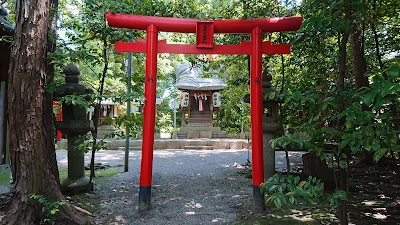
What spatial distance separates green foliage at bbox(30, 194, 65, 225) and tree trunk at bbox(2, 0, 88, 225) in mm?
56

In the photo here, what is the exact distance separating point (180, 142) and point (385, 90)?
545 inches

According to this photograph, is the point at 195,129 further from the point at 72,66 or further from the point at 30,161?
the point at 30,161

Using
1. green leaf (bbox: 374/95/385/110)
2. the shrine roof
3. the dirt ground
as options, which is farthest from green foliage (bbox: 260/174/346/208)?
the shrine roof

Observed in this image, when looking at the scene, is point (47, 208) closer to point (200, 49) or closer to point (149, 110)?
point (149, 110)

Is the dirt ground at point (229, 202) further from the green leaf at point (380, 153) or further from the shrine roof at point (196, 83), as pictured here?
the shrine roof at point (196, 83)

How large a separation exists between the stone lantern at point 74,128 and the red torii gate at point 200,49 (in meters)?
1.36

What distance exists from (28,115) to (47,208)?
107 cm

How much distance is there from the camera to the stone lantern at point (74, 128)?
16.2 ft

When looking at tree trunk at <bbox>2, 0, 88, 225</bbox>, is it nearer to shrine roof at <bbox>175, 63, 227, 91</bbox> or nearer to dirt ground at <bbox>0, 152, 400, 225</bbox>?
dirt ground at <bbox>0, 152, 400, 225</bbox>

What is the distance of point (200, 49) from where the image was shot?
4480 millimetres

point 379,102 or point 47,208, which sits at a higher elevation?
point 379,102

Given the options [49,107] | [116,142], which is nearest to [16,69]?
[49,107]

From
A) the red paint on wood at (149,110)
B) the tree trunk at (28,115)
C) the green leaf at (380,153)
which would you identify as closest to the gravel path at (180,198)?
the red paint on wood at (149,110)

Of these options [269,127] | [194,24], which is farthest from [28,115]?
[269,127]
